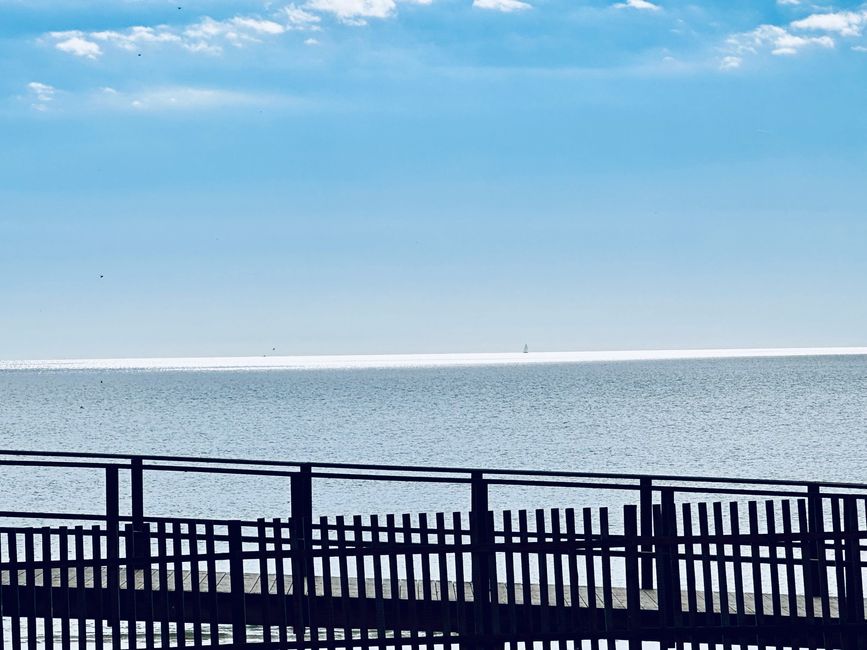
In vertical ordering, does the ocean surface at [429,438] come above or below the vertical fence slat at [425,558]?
below

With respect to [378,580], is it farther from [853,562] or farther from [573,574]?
[853,562]

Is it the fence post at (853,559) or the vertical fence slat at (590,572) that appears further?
the fence post at (853,559)

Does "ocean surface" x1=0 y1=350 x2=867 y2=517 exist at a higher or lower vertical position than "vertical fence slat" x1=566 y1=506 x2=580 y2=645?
lower

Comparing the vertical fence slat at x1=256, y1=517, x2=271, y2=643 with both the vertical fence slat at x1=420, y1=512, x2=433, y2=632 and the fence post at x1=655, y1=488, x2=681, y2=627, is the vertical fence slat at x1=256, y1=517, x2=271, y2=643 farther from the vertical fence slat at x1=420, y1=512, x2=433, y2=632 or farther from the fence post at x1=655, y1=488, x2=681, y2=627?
the fence post at x1=655, y1=488, x2=681, y2=627

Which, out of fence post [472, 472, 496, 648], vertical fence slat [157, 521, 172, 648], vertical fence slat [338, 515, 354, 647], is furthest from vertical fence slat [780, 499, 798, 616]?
vertical fence slat [157, 521, 172, 648]

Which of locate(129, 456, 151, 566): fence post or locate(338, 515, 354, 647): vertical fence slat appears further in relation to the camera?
locate(129, 456, 151, 566): fence post

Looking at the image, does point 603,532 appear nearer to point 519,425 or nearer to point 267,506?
point 267,506

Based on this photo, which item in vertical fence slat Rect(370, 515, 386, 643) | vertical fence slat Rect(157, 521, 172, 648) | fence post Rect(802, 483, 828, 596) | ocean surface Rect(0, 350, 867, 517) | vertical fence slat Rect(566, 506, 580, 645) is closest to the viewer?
vertical fence slat Rect(157, 521, 172, 648)

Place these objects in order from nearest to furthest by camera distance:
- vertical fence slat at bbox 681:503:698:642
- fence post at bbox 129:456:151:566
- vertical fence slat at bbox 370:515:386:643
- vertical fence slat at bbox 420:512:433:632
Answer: vertical fence slat at bbox 370:515:386:643 → vertical fence slat at bbox 420:512:433:632 → vertical fence slat at bbox 681:503:698:642 → fence post at bbox 129:456:151:566

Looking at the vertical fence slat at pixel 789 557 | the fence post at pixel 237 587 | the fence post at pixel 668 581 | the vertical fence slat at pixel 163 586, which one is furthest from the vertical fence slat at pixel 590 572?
the vertical fence slat at pixel 163 586

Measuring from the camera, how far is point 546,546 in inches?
251

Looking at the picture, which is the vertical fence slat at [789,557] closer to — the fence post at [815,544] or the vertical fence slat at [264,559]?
the fence post at [815,544]

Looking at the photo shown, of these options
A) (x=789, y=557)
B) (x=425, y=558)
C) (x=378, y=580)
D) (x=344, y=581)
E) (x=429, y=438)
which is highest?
(x=425, y=558)

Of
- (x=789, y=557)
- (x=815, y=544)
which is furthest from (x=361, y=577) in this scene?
(x=815, y=544)
